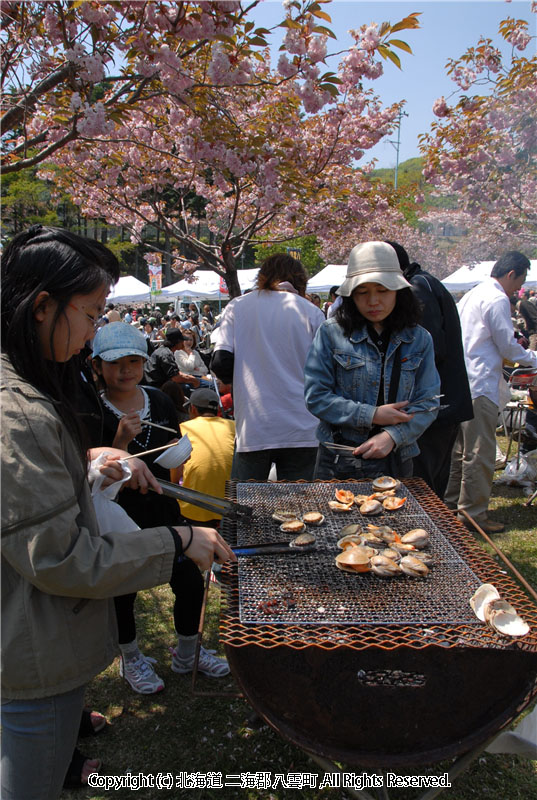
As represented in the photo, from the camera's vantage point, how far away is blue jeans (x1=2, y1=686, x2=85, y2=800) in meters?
1.27

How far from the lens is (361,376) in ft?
8.00

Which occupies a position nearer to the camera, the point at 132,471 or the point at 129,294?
the point at 132,471

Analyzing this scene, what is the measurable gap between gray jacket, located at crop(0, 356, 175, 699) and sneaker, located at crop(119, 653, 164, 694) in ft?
4.98

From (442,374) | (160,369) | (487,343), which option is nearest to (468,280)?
(160,369)

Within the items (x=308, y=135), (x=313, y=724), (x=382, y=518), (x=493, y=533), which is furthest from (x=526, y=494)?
(x=308, y=135)

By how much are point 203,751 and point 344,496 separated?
1.33 metres

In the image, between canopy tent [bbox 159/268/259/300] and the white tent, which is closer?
the white tent

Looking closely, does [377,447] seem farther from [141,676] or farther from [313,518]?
[141,676]

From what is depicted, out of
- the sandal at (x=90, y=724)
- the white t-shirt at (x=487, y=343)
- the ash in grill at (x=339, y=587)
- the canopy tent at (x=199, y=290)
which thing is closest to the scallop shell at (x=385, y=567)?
the ash in grill at (x=339, y=587)

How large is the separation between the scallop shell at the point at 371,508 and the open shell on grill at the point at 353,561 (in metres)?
0.35

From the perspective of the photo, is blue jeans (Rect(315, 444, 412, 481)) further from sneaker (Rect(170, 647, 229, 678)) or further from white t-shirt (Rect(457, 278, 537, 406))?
white t-shirt (Rect(457, 278, 537, 406))

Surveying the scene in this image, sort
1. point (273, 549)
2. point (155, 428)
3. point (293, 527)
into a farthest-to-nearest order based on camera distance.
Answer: point (155, 428), point (293, 527), point (273, 549)

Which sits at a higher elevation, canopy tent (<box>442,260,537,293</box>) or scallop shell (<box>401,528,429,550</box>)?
canopy tent (<box>442,260,537,293</box>)

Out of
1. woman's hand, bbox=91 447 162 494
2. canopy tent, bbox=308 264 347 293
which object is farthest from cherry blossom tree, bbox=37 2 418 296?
canopy tent, bbox=308 264 347 293
